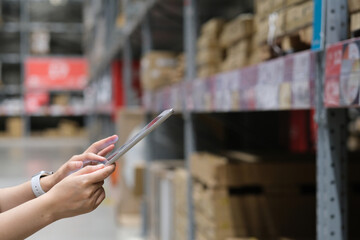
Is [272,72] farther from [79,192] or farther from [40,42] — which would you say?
[40,42]

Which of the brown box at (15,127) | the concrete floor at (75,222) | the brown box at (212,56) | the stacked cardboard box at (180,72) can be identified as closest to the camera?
the brown box at (212,56)

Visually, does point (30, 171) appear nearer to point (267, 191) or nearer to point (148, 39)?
point (148, 39)

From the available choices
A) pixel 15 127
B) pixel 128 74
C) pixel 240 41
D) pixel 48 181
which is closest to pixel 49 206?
pixel 48 181

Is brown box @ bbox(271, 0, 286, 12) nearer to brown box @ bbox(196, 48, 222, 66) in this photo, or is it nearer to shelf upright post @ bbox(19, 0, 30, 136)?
brown box @ bbox(196, 48, 222, 66)

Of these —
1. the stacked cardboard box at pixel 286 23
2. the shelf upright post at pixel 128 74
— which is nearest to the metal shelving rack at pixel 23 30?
the shelf upright post at pixel 128 74

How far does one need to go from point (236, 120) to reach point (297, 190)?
1468 millimetres

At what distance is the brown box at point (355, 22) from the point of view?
4.30ft

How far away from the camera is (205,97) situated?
99.7 inches

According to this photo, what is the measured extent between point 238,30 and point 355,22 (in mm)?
1146

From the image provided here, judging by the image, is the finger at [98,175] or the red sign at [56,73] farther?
the red sign at [56,73]

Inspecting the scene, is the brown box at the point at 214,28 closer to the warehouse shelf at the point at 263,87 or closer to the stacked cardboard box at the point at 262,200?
the warehouse shelf at the point at 263,87

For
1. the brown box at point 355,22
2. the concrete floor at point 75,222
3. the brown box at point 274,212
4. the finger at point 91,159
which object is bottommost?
the concrete floor at point 75,222

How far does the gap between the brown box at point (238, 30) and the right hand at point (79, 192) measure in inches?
56.4

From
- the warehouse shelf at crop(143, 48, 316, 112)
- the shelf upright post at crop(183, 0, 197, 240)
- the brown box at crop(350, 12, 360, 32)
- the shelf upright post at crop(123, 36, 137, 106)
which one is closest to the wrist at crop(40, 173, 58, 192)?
the warehouse shelf at crop(143, 48, 316, 112)
